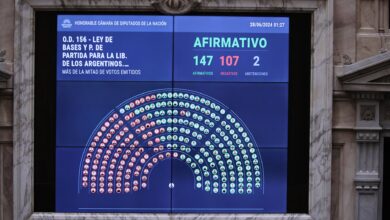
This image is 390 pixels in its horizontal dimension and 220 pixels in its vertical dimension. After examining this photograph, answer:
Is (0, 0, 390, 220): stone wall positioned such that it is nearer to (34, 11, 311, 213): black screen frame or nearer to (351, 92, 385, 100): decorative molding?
(351, 92, 385, 100): decorative molding

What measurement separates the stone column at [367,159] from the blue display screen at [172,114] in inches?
29.4

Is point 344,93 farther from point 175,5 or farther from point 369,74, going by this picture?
point 175,5

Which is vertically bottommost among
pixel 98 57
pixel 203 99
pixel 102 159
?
pixel 102 159

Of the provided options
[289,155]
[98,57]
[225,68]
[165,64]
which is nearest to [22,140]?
[98,57]

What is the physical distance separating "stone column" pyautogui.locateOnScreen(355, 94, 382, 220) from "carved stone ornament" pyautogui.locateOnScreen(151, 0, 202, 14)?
6.33 feet

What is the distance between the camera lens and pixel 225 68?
6922mm

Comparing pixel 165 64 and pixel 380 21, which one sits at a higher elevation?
pixel 380 21

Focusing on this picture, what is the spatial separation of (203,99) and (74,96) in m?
1.31

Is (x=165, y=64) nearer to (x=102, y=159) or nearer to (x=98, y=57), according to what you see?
(x=98, y=57)

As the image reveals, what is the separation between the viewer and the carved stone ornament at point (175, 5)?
6.89 meters

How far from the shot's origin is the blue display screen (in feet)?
22.7

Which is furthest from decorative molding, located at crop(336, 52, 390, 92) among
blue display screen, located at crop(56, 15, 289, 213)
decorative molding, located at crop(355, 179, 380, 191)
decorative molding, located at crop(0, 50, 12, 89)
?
decorative molding, located at crop(0, 50, 12, 89)

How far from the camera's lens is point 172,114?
6.93m

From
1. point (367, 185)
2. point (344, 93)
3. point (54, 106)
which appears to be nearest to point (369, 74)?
point (344, 93)
